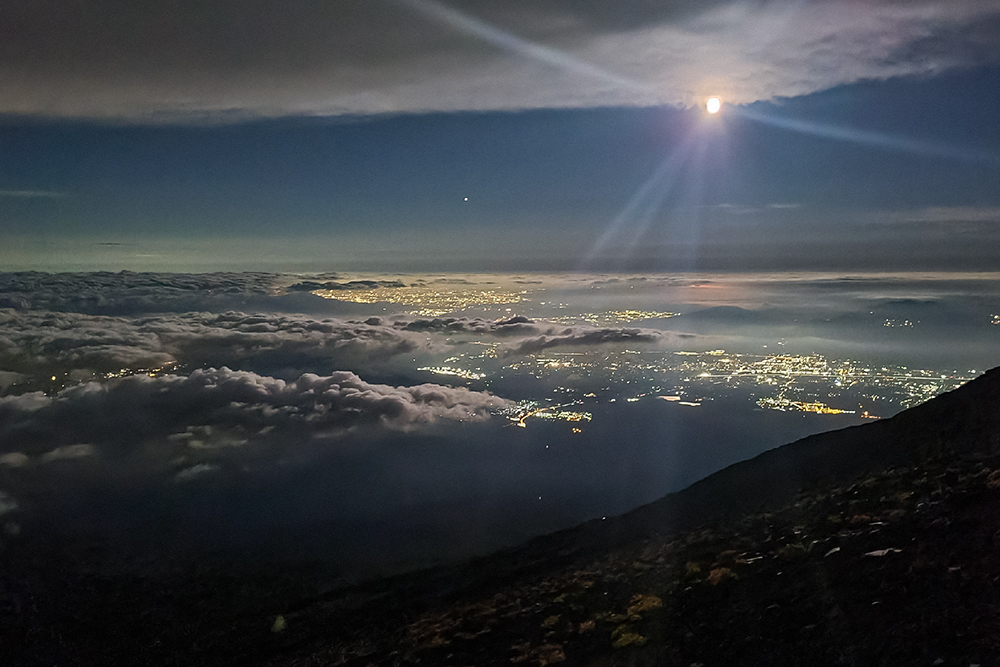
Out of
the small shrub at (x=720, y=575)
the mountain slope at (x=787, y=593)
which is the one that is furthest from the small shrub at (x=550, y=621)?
the small shrub at (x=720, y=575)

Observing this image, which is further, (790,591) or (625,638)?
(625,638)

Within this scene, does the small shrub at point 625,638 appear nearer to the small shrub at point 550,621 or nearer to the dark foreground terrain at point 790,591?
the dark foreground terrain at point 790,591

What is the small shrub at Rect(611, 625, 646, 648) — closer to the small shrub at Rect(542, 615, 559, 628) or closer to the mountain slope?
the mountain slope

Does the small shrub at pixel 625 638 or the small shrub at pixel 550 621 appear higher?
the small shrub at pixel 625 638

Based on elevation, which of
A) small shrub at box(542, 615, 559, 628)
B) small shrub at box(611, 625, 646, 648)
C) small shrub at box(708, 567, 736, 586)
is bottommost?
small shrub at box(542, 615, 559, 628)

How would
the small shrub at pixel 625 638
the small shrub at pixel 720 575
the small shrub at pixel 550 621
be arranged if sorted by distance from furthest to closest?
the small shrub at pixel 550 621 → the small shrub at pixel 720 575 → the small shrub at pixel 625 638

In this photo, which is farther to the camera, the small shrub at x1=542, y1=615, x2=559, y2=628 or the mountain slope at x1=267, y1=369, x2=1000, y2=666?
the small shrub at x1=542, y1=615, x2=559, y2=628

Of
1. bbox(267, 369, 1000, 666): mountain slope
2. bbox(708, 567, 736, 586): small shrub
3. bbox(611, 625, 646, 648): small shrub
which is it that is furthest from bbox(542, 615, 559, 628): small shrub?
bbox(708, 567, 736, 586): small shrub

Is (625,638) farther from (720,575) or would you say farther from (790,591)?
(790,591)

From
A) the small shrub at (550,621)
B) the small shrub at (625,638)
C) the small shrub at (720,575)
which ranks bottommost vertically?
the small shrub at (550,621)

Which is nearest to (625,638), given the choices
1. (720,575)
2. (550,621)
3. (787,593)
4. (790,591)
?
(720,575)

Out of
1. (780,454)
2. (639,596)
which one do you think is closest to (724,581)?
(639,596)
